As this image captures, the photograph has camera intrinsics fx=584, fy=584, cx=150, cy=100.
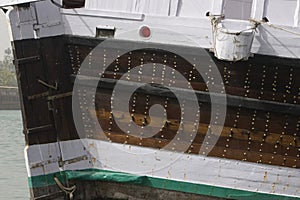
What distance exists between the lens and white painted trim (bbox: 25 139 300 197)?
23.5 feet

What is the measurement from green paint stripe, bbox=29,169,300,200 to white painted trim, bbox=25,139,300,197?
0.17 ft

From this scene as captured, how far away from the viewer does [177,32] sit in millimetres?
7020

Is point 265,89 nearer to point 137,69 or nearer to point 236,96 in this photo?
point 236,96

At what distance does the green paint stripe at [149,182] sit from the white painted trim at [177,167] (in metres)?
0.05

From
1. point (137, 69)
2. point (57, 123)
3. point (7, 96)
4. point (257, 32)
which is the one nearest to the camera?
point (257, 32)

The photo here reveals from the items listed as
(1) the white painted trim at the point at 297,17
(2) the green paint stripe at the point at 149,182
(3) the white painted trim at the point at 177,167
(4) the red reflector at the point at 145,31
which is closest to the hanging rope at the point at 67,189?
(2) the green paint stripe at the point at 149,182

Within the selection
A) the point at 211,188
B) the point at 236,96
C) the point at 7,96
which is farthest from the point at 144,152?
the point at 7,96

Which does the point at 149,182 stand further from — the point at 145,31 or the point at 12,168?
the point at 12,168

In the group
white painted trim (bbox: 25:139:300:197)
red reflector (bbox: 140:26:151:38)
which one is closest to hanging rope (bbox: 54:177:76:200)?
white painted trim (bbox: 25:139:300:197)

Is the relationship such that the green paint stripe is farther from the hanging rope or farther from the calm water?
the calm water

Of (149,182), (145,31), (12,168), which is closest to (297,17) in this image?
(145,31)

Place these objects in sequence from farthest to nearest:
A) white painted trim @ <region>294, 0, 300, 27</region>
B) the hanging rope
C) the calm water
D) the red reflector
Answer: the calm water
the hanging rope
the red reflector
white painted trim @ <region>294, 0, 300, 27</region>

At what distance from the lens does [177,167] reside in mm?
7438

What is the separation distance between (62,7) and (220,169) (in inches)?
112
